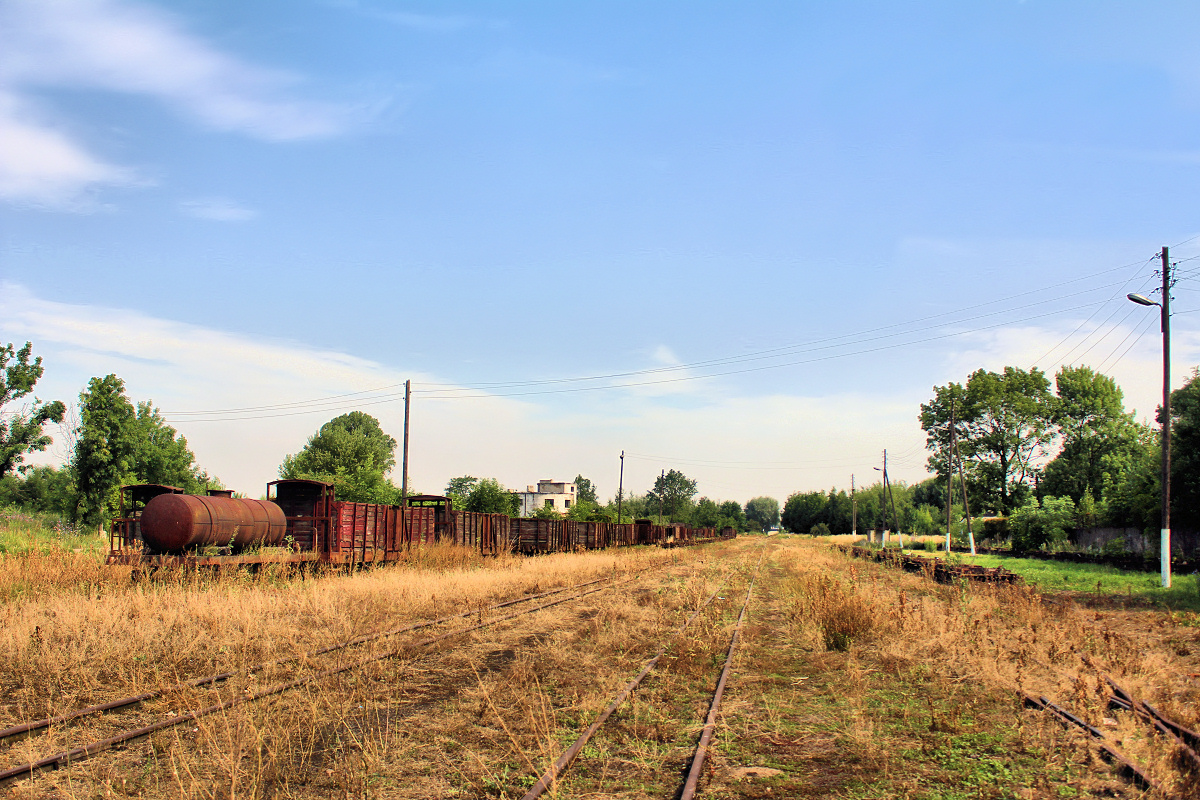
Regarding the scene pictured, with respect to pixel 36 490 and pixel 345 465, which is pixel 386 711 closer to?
pixel 345 465

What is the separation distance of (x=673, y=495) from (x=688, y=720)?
148475 millimetres

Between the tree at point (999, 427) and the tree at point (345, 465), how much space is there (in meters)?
49.3

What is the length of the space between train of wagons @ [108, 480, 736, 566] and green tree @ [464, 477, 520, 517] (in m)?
16.8

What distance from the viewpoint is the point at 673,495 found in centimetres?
15375

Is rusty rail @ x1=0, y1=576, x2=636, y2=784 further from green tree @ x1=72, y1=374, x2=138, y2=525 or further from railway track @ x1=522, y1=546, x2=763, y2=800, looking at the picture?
green tree @ x1=72, y1=374, x2=138, y2=525

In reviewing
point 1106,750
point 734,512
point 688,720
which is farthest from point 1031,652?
point 734,512

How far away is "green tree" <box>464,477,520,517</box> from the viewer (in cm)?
4476

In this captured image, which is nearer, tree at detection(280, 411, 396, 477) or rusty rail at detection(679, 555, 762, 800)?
rusty rail at detection(679, 555, 762, 800)

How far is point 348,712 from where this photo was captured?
22.5 ft

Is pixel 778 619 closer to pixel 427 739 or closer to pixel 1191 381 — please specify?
pixel 427 739

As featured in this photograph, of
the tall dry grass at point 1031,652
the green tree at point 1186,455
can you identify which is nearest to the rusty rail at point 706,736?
the tall dry grass at point 1031,652

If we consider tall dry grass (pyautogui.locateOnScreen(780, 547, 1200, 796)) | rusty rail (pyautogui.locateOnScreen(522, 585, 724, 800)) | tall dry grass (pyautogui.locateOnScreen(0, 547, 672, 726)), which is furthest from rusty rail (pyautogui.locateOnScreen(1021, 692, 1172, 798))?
tall dry grass (pyautogui.locateOnScreen(0, 547, 672, 726))

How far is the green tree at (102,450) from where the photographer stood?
165ft

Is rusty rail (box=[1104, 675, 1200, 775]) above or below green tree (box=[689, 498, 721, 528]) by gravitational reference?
above
